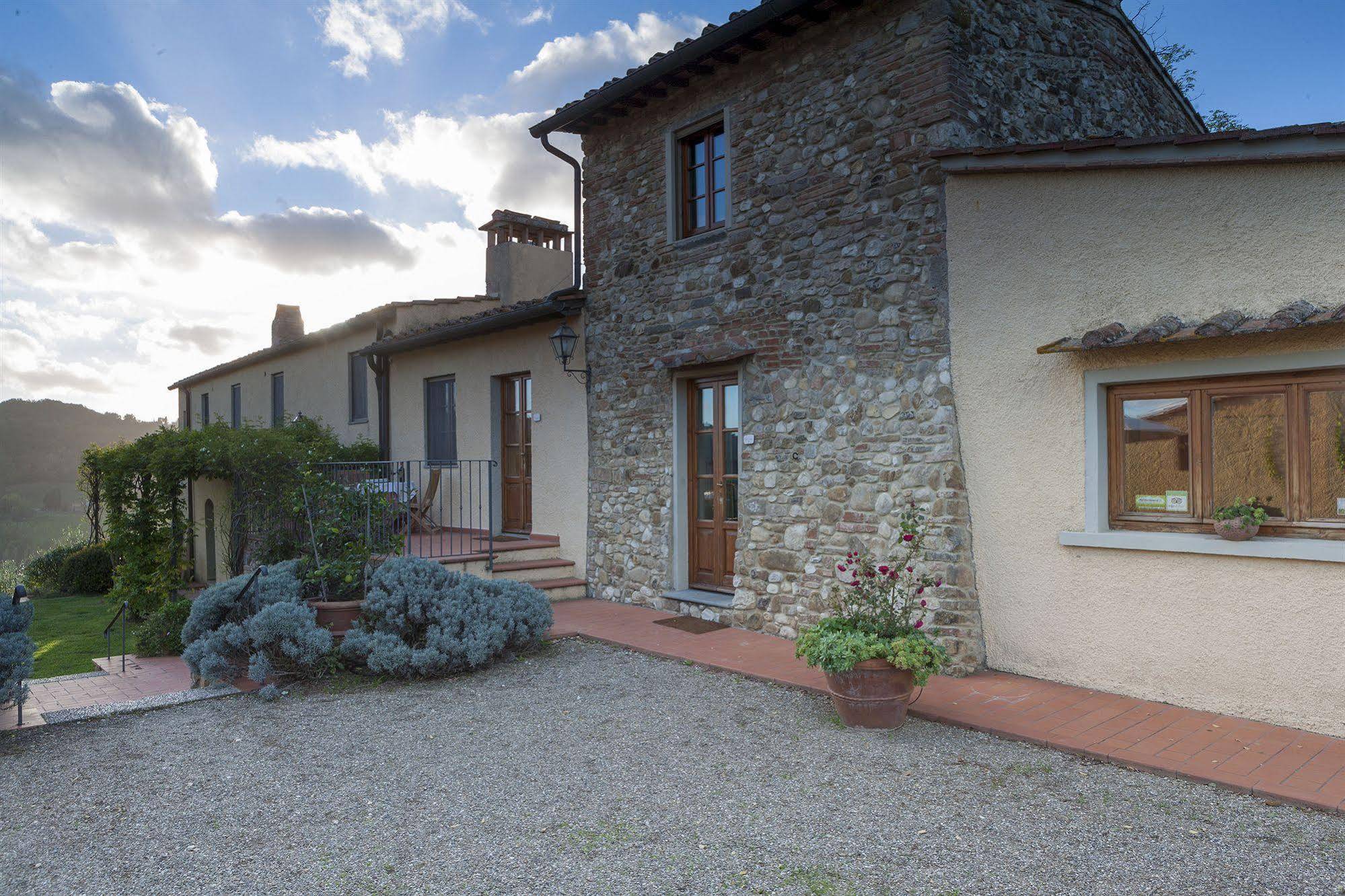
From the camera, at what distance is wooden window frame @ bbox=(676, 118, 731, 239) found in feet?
24.6

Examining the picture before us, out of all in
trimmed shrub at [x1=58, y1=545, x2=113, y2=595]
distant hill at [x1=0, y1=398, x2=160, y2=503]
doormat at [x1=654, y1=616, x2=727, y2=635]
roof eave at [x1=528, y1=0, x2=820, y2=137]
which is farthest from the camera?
distant hill at [x1=0, y1=398, x2=160, y2=503]

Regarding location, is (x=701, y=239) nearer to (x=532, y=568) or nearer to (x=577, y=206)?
(x=577, y=206)

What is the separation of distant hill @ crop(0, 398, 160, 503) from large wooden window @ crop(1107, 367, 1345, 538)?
3648 centimetres

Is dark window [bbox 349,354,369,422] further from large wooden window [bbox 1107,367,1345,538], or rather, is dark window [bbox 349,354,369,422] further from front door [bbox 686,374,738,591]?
large wooden window [bbox 1107,367,1345,538]

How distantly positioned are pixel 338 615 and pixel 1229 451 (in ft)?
20.0

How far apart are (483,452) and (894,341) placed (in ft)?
20.2

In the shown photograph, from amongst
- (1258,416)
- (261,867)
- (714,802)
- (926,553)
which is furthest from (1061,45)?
(261,867)

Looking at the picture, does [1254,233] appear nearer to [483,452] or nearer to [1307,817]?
[1307,817]

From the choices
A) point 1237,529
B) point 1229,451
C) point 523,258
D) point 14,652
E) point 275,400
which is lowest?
point 14,652

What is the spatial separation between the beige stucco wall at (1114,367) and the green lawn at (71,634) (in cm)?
710

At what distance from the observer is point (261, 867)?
10.1 ft

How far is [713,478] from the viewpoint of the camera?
25.0 feet

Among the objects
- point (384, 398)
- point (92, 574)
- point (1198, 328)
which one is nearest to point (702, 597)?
point (1198, 328)

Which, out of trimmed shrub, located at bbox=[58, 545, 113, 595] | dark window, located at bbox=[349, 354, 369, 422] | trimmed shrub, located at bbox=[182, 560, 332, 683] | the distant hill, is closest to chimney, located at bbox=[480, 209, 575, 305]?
dark window, located at bbox=[349, 354, 369, 422]
